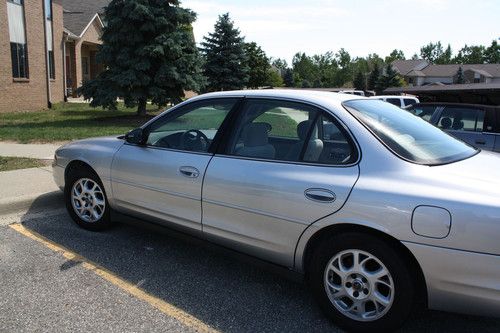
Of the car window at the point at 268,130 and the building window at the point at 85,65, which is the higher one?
the building window at the point at 85,65

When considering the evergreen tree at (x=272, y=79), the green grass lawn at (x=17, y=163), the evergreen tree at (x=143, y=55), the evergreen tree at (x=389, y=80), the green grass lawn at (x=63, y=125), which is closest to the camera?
the green grass lawn at (x=17, y=163)

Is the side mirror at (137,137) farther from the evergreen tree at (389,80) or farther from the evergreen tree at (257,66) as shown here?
the evergreen tree at (389,80)

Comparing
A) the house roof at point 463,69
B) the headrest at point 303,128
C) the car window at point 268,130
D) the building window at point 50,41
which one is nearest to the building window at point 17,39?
the building window at point 50,41

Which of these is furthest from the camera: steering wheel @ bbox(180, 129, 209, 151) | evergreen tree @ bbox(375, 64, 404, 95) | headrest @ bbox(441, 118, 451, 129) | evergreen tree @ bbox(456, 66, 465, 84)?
evergreen tree @ bbox(456, 66, 465, 84)

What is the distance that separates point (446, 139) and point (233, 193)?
1807mm

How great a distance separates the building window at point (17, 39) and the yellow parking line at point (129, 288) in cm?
1824

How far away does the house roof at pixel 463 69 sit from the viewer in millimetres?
89688

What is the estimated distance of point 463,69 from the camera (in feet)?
302

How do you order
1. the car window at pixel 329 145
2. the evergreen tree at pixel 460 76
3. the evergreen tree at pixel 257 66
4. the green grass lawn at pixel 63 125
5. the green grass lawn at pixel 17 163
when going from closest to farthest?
the car window at pixel 329 145 → the green grass lawn at pixel 17 163 → the green grass lawn at pixel 63 125 → the evergreen tree at pixel 257 66 → the evergreen tree at pixel 460 76

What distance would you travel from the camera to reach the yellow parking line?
3.25 m

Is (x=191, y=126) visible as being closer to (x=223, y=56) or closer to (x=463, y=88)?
(x=463, y=88)

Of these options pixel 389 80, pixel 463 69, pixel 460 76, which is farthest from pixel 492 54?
pixel 389 80

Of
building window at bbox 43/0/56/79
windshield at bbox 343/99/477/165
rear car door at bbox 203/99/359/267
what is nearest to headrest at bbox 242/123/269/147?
rear car door at bbox 203/99/359/267

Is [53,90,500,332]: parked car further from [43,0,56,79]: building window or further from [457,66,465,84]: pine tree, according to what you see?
[457,66,465,84]: pine tree
